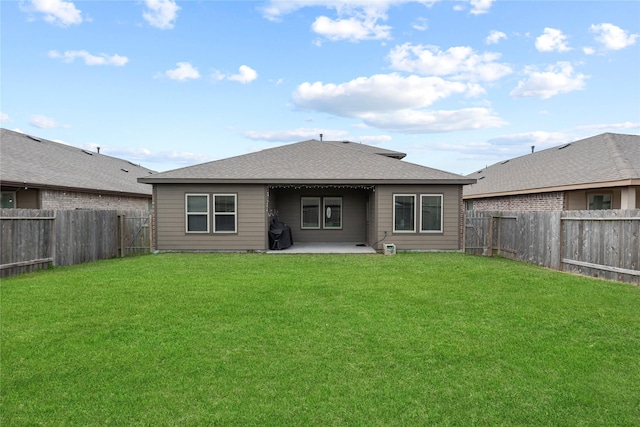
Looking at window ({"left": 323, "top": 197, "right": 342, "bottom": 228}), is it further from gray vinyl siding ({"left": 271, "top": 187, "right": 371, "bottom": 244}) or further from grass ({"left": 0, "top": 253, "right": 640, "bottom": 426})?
grass ({"left": 0, "top": 253, "right": 640, "bottom": 426})

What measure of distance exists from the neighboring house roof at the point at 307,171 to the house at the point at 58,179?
12.7 feet

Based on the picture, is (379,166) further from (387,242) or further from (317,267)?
(317,267)

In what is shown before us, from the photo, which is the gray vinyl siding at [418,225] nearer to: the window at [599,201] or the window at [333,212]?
the window at [333,212]

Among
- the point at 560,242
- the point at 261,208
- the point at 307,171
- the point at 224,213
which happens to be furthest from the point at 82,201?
the point at 560,242

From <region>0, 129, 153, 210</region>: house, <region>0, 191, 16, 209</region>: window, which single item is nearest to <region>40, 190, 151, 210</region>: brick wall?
<region>0, 129, 153, 210</region>: house

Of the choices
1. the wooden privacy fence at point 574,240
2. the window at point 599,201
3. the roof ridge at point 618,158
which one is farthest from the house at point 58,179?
the window at point 599,201

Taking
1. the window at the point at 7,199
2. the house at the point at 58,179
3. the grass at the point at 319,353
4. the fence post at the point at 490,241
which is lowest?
the grass at the point at 319,353

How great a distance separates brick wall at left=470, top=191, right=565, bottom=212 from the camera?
15909mm

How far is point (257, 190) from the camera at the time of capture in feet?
46.0

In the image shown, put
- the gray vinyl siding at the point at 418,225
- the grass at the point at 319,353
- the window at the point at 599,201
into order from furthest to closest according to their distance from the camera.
Answer: the window at the point at 599,201 < the gray vinyl siding at the point at 418,225 < the grass at the point at 319,353

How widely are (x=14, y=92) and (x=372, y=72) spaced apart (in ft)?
48.1

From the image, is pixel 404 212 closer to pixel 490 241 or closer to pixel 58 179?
pixel 490 241

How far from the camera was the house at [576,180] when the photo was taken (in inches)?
519

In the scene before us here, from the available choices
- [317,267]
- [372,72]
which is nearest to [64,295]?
[317,267]
